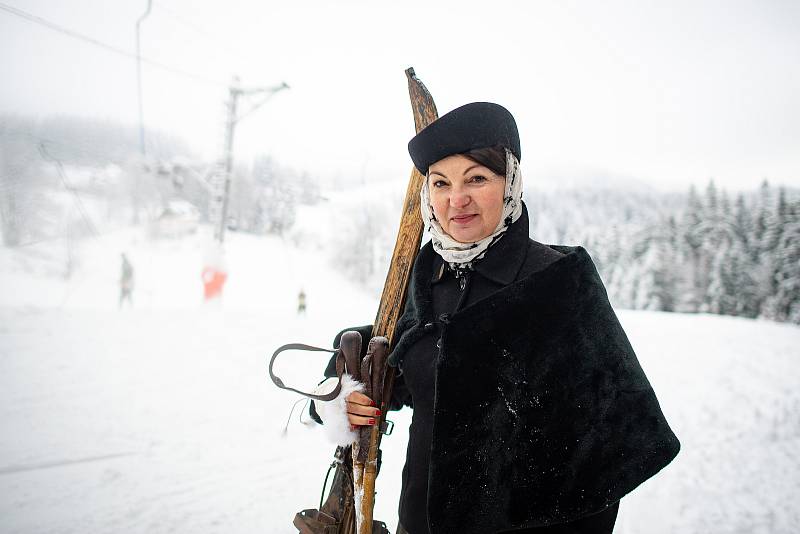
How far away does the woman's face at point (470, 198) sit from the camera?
1.30m

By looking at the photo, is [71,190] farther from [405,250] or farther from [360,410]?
[360,410]

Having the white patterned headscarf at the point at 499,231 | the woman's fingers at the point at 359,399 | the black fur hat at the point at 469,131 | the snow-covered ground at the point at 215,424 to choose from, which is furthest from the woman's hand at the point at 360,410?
the snow-covered ground at the point at 215,424

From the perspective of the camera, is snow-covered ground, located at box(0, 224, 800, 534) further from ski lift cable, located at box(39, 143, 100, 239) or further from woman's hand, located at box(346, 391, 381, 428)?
woman's hand, located at box(346, 391, 381, 428)

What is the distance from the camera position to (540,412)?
1103 mm

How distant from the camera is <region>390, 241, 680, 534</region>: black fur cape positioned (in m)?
1.07

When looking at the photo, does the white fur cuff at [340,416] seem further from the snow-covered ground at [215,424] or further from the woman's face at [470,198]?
the snow-covered ground at [215,424]

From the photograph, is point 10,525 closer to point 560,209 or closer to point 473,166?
point 473,166

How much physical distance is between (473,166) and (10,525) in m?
4.64

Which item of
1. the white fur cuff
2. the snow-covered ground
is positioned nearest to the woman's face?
the white fur cuff

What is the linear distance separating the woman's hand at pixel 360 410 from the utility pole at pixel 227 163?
10.7m

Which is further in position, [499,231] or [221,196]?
[221,196]

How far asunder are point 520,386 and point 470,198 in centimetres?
65

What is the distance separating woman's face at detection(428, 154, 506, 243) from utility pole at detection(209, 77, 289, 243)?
1051cm

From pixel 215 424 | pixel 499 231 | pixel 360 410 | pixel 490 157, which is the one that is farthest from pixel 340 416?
pixel 215 424
